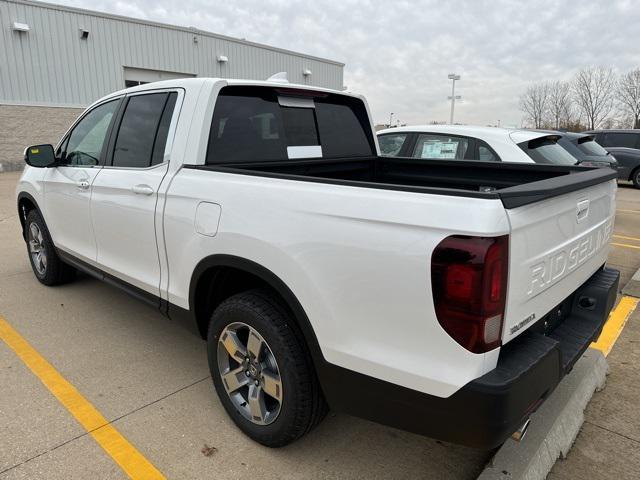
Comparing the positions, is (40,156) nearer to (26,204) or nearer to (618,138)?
(26,204)

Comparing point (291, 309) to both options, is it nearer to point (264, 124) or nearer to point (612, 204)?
point (264, 124)

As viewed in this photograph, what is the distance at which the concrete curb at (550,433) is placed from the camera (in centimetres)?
216

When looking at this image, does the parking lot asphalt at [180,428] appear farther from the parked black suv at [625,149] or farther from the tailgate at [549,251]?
the parked black suv at [625,149]

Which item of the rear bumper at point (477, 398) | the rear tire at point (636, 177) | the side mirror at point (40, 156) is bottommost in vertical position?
the rear tire at point (636, 177)

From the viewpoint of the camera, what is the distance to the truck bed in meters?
2.22

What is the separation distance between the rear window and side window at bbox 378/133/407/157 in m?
2.47

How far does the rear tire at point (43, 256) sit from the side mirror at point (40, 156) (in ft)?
2.45

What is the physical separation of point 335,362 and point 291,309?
1.11 feet

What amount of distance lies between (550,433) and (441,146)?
4.01 metres

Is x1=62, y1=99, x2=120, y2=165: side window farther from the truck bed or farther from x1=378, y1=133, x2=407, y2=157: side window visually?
x1=378, y1=133, x2=407, y2=157: side window

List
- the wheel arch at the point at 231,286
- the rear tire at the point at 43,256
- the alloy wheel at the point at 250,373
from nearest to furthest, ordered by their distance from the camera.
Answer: the wheel arch at the point at 231,286
the alloy wheel at the point at 250,373
the rear tire at the point at 43,256

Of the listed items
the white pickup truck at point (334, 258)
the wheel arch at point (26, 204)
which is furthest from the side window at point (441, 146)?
the wheel arch at point (26, 204)

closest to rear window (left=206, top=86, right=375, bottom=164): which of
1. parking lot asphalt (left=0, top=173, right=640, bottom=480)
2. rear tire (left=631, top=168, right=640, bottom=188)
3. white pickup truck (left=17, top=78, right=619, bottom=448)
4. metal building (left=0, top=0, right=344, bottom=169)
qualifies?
white pickup truck (left=17, top=78, right=619, bottom=448)

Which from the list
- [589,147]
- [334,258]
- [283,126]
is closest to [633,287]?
[283,126]
